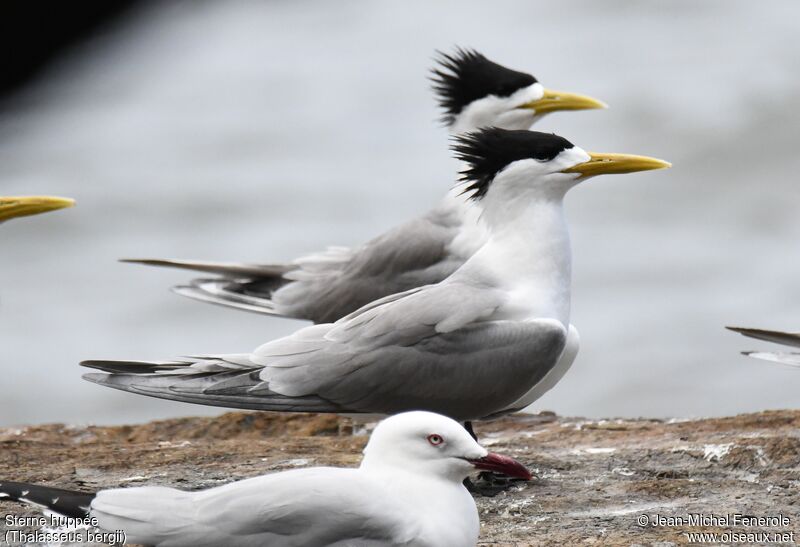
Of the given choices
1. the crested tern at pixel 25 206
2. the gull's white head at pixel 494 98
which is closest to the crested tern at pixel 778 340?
the gull's white head at pixel 494 98

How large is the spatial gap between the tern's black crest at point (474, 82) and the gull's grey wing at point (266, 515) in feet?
12.7

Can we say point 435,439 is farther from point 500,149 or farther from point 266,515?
point 500,149

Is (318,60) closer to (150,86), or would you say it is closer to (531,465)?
(150,86)

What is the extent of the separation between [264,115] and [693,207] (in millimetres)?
7560

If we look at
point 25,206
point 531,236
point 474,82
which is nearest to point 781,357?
point 531,236

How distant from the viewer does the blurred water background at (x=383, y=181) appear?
47.9ft

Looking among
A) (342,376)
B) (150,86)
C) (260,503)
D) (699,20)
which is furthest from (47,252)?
(260,503)

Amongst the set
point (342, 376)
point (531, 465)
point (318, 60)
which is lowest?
point (531, 465)

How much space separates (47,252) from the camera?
18.2 m

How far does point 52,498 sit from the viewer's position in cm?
432

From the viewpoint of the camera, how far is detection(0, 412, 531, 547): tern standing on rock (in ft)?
13.5

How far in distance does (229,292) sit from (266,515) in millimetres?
3836

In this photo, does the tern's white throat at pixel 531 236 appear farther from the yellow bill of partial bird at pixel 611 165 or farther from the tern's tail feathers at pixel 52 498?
the tern's tail feathers at pixel 52 498

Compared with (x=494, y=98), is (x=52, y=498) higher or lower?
lower
